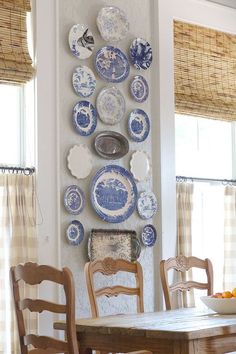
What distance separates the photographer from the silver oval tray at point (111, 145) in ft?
15.3

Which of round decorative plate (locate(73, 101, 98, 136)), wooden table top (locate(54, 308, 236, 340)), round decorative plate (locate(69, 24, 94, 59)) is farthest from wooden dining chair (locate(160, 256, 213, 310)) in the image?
round decorative plate (locate(69, 24, 94, 59))

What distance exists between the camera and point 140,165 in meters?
4.89

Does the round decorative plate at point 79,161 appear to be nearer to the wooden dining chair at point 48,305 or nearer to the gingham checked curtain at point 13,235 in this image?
the gingham checked curtain at point 13,235

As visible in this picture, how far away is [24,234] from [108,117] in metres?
1.00

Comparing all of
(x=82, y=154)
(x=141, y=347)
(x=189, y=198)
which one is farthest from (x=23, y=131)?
(x=141, y=347)

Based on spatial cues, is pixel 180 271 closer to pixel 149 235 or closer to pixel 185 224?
pixel 149 235

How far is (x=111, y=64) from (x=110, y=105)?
0.28 m

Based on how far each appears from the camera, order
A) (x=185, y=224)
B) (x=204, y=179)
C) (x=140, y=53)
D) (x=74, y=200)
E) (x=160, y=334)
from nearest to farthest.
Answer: (x=160, y=334)
(x=74, y=200)
(x=140, y=53)
(x=185, y=224)
(x=204, y=179)

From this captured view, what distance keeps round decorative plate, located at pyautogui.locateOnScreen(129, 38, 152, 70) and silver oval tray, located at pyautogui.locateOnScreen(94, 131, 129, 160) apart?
537 millimetres

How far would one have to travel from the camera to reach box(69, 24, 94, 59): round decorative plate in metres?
4.61

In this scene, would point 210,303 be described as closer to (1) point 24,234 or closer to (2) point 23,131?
(1) point 24,234

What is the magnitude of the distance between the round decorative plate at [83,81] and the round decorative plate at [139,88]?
337mm

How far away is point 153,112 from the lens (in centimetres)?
505

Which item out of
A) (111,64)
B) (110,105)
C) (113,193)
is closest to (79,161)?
(113,193)
